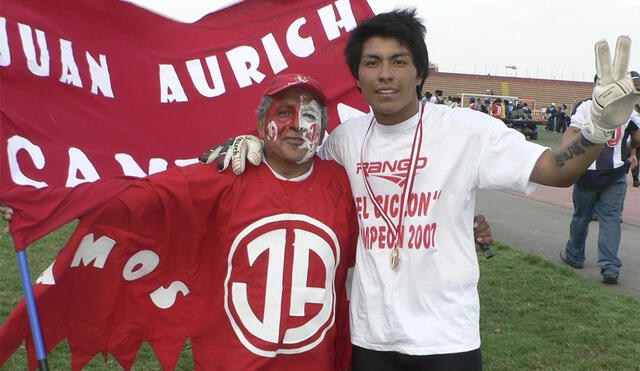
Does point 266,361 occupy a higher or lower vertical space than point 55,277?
lower

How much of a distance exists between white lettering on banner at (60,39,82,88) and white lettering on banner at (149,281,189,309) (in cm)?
106

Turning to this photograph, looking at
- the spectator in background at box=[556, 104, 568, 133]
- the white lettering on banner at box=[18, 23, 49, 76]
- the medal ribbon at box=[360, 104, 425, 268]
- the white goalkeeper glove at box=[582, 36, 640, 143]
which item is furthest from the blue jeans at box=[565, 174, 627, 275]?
the spectator in background at box=[556, 104, 568, 133]

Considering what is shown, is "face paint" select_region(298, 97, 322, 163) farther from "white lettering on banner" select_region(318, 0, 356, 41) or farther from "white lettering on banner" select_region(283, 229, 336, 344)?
"white lettering on banner" select_region(318, 0, 356, 41)

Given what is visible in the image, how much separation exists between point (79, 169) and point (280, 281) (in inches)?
43.1

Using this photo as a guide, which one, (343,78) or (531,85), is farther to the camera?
(531,85)

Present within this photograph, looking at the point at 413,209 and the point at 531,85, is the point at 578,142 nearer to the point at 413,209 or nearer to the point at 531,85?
the point at 413,209

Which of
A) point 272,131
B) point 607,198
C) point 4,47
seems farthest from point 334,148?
point 607,198

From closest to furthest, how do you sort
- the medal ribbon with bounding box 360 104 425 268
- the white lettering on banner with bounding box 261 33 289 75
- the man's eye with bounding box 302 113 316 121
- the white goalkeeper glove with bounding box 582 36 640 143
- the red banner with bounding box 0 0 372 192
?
the white goalkeeper glove with bounding box 582 36 640 143
the medal ribbon with bounding box 360 104 425 268
the man's eye with bounding box 302 113 316 121
the red banner with bounding box 0 0 372 192
the white lettering on banner with bounding box 261 33 289 75

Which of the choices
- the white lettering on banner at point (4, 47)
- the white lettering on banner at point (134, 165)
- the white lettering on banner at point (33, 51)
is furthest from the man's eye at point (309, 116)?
the white lettering on banner at point (4, 47)

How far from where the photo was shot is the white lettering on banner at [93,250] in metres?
2.91

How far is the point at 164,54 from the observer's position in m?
3.70

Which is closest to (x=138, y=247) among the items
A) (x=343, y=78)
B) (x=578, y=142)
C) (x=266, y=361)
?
(x=266, y=361)

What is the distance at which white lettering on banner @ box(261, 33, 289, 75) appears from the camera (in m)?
3.90

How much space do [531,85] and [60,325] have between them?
57.9 meters
